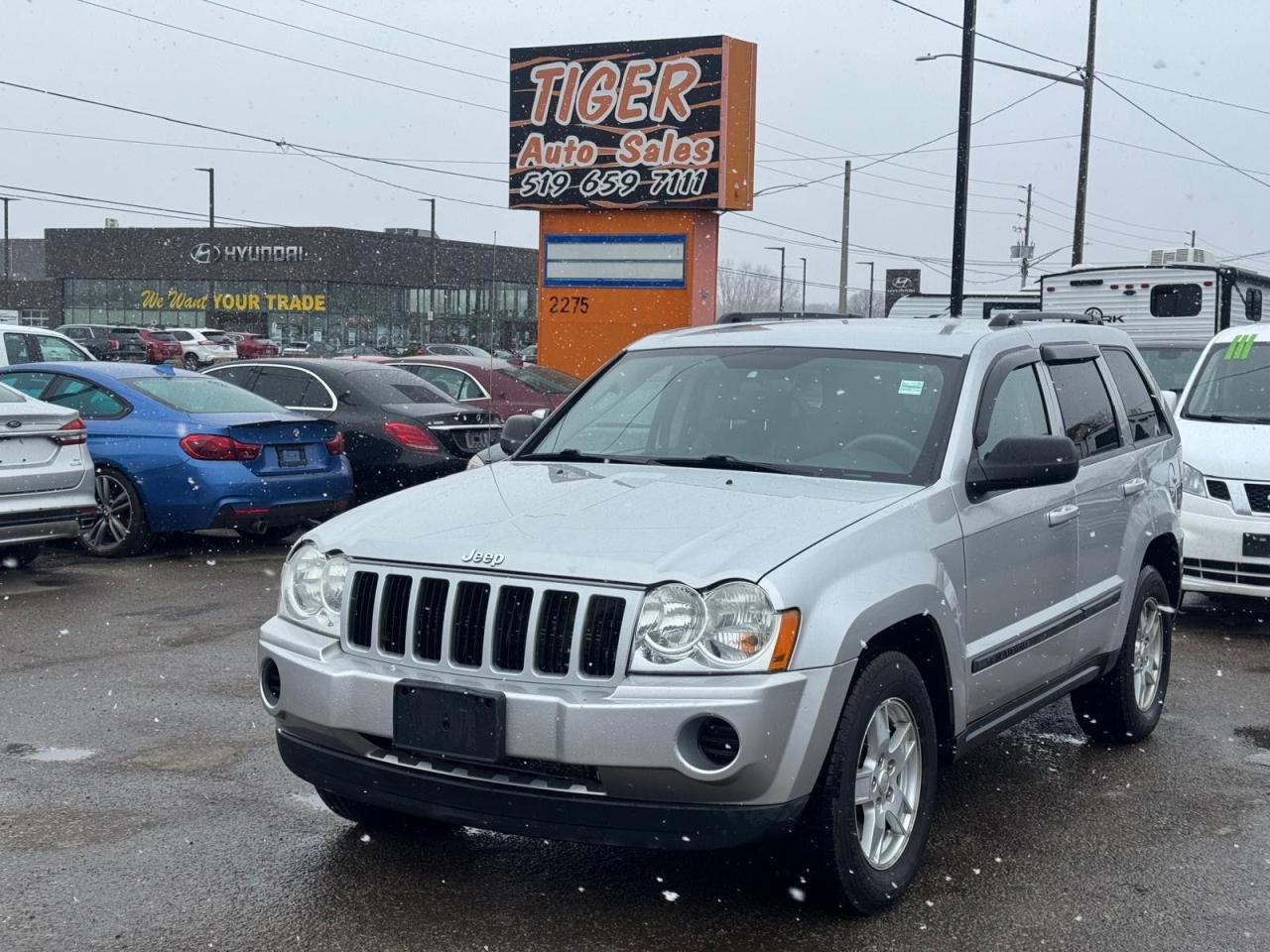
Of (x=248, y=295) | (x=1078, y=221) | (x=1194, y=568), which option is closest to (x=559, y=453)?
(x=1194, y=568)

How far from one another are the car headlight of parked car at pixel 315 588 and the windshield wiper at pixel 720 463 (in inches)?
48.5

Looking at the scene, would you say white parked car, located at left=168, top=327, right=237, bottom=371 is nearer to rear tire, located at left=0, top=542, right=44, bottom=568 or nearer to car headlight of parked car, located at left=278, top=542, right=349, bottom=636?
rear tire, located at left=0, top=542, right=44, bottom=568

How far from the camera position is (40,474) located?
9.70 metres

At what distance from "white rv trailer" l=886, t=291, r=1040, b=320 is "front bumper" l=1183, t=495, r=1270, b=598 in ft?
49.4

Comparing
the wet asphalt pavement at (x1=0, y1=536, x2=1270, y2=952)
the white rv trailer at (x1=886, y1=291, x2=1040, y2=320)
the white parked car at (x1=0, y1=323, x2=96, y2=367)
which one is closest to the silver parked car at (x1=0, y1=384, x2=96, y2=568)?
the wet asphalt pavement at (x1=0, y1=536, x2=1270, y2=952)

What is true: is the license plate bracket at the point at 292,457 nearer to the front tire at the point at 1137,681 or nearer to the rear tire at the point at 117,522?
the rear tire at the point at 117,522

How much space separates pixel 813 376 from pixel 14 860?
3030 mm

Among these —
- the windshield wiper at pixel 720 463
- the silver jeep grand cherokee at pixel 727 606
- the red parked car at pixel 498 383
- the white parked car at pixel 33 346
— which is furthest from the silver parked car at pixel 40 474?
the red parked car at pixel 498 383

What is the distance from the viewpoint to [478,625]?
4020 mm

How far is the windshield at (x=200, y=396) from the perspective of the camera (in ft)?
37.3

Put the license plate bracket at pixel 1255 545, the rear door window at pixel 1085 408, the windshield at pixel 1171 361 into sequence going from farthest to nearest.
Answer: the windshield at pixel 1171 361, the license plate bracket at pixel 1255 545, the rear door window at pixel 1085 408

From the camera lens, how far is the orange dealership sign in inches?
830

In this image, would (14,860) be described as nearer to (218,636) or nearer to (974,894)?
(974,894)

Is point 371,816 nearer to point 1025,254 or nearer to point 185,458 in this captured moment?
point 185,458
